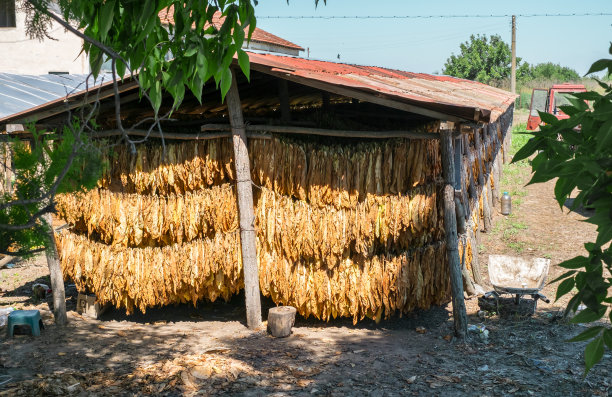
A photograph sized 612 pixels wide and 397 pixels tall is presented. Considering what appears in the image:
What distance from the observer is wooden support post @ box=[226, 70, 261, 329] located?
7359 millimetres

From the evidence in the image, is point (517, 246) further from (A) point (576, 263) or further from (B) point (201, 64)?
(A) point (576, 263)

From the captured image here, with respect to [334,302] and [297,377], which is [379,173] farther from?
[297,377]

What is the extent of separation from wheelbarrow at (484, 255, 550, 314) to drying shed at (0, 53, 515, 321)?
88 cm

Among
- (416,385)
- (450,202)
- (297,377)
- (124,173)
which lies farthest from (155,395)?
(450,202)

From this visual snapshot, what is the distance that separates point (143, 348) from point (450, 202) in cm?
415

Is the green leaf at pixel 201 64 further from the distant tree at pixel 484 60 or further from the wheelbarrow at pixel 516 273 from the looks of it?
the distant tree at pixel 484 60

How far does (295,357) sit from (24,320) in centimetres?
362

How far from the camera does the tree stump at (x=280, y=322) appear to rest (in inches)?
286

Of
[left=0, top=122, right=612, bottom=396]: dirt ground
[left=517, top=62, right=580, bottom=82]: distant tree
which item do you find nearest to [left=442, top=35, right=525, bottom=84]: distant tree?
[left=517, top=62, right=580, bottom=82]: distant tree

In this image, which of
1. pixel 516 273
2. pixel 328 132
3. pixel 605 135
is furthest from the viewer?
pixel 516 273

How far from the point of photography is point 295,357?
6684mm

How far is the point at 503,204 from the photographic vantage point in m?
14.9

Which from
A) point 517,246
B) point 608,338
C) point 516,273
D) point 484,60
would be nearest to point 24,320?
point 516,273

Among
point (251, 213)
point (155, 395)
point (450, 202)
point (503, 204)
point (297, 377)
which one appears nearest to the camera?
point (155, 395)
